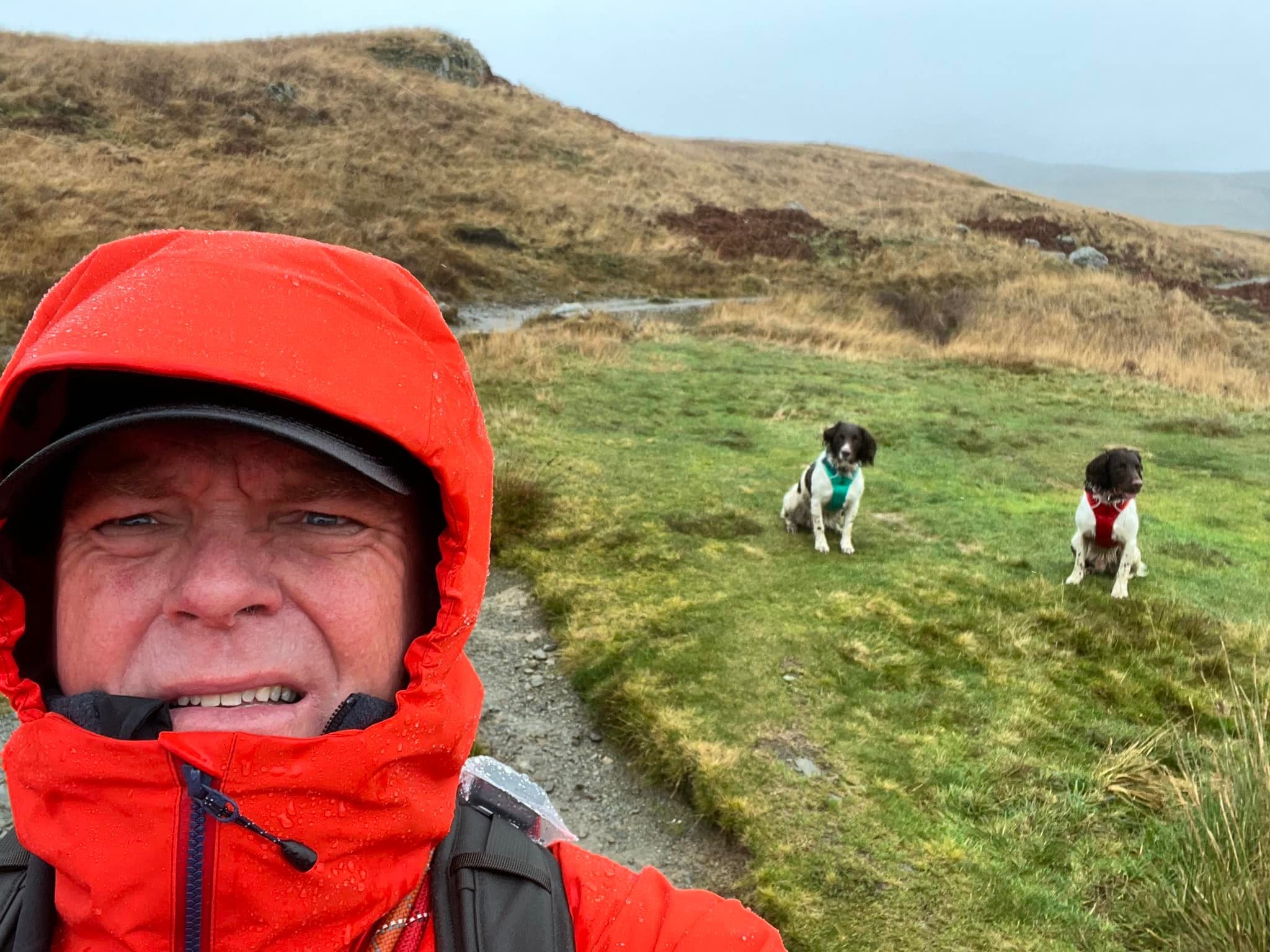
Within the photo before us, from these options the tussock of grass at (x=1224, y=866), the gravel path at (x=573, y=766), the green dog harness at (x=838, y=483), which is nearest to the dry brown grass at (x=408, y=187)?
the gravel path at (x=573, y=766)

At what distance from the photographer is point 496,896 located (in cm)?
121

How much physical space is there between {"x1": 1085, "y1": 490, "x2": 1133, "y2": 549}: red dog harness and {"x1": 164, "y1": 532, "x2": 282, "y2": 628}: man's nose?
20.5ft

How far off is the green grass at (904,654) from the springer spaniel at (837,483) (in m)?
0.23

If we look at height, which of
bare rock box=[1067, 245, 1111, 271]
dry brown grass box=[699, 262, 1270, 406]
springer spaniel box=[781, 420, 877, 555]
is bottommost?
springer spaniel box=[781, 420, 877, 555]

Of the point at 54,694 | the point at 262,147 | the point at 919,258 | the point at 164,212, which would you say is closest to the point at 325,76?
the point at 262,147

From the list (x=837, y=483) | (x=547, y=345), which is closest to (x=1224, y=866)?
(x=837, y=483)

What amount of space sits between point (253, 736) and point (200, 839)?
16cm

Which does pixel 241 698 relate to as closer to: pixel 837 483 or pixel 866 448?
pixel 837 483

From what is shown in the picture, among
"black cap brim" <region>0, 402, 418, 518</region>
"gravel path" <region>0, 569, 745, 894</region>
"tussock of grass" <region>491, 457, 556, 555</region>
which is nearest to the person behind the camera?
"black cap brim" <region>0, 402, 418, 518</region>

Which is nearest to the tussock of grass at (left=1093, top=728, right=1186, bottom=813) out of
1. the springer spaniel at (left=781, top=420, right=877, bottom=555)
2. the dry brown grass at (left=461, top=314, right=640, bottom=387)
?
the springer spaniel at (left=781, top=420, right=877, bottom=555)

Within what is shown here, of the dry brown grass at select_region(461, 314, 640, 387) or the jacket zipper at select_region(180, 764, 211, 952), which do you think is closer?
the jacket zipper at select_region(180, 764, 211, 952)

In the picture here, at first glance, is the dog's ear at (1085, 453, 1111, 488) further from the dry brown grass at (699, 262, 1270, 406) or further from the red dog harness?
the dry brown grass at (699, 262, 1270, 406)

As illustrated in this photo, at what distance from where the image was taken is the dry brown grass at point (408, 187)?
21.3 metres

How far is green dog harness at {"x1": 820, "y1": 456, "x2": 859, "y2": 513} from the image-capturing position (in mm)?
6367
